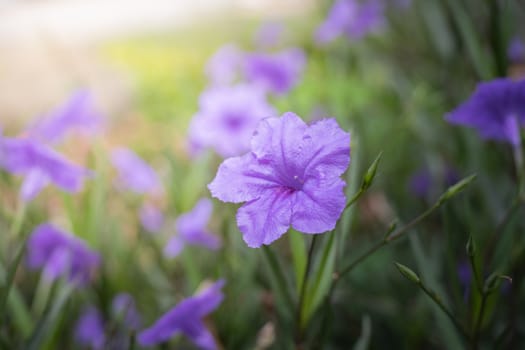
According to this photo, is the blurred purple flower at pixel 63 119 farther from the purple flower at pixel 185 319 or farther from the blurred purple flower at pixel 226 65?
the blurred purple flower at pixel 226 65

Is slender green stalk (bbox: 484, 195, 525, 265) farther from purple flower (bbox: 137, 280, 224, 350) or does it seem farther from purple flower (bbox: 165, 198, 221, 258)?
purple flower (bbox: 165, 198, 221, 258)

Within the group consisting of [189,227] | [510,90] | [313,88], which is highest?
[510,90]

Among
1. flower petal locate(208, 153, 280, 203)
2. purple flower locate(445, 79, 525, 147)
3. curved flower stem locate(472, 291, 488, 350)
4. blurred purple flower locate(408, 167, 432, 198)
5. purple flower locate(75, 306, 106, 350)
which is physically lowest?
blurred purple flower locate(408, 167, 432, 198)

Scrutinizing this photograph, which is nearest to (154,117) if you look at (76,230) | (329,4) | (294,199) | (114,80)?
(114,80)

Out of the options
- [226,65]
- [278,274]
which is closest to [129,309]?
[278,274]

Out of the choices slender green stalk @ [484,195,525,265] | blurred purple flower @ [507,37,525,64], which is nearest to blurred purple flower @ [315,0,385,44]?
blurred purple flower @ [507,37,525,64]

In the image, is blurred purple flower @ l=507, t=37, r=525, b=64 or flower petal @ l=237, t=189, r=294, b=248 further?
blurred purple flower @ l=507, t=37, r=525, b=64

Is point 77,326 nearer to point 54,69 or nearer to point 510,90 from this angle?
point 510,90
